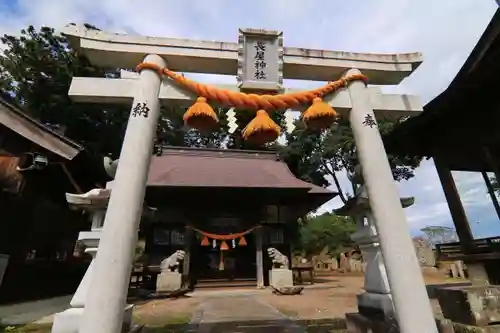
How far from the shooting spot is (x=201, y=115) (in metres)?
3.24

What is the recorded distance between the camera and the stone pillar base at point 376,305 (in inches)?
138

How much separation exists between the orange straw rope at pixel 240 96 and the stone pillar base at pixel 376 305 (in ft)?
8.70

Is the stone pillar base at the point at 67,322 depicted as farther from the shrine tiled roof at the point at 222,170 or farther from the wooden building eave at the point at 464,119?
the shrine tiled roof at the point at 222,170

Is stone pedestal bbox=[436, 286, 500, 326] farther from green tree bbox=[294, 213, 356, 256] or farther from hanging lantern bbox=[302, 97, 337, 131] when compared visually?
green tree bbox=[294, 213, 356, 256]

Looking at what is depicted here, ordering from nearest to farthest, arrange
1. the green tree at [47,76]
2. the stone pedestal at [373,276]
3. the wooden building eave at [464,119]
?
1. the stone pedestal at [373,276]
2. the wooden building eave at [464,119]
3. the green tree at [47,76]

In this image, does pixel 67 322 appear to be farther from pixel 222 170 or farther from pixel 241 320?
pixel 222 170

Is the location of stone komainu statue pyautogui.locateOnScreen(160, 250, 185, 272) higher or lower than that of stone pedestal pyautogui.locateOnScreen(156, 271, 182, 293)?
higher

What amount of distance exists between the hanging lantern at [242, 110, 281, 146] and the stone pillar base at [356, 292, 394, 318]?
2459 millimetres

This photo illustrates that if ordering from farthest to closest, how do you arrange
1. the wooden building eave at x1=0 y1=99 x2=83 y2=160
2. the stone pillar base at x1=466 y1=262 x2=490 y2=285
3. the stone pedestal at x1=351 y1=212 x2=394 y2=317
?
1. the stone pillar base at x1=466 y1=262 x2=490 y2=285
2. the wooden building eave at x1=0 y1=99 x2=83 y2=160
3. the stone pedestal at x1=351 y1=212 x2=394 y2=317

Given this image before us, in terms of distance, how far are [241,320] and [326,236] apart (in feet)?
70.4

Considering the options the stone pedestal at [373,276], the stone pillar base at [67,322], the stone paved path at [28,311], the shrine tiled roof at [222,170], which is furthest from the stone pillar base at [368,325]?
the shrine tiled roof at [222,170]

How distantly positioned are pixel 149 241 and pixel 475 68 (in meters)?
12.2

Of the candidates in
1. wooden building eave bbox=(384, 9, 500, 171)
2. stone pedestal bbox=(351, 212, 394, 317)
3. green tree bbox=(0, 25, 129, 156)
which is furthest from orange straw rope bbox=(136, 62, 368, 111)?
green tree bbox=(0, 25, 129, 156)

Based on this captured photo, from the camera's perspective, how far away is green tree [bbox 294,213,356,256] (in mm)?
24844
